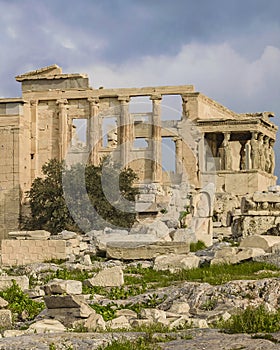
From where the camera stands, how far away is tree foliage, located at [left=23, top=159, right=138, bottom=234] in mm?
33719

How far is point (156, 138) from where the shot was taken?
41250mm

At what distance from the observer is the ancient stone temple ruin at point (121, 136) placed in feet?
134

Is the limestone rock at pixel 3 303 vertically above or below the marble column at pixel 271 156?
below

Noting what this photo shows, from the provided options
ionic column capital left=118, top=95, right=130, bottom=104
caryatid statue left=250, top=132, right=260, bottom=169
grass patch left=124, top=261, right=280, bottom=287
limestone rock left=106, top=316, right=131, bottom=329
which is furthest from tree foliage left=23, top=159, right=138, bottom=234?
limestone rock left=106, top=316, right=131, bottom=329

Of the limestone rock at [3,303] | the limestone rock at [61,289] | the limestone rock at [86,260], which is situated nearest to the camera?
the limestone rock at [61,289]

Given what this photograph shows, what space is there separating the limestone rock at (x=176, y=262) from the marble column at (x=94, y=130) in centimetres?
2304

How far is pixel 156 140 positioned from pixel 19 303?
27.4 metres

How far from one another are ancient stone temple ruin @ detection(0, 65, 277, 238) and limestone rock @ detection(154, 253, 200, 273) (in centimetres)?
2112

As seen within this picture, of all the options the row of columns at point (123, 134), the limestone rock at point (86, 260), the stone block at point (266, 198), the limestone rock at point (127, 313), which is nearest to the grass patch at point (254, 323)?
the limestone rock at point (127, 313)

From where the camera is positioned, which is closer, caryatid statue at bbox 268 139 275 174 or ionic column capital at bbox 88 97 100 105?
ionic column capital at bbox 88 97 100 105

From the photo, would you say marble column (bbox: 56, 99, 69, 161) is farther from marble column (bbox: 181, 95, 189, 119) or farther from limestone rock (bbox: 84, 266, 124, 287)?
limestone rock (bbox: 84, 266, 124, 287)

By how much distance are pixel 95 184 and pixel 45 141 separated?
7657mm

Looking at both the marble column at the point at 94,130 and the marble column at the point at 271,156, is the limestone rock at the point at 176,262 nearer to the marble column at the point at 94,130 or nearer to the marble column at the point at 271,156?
the marble column at the point at 94,130

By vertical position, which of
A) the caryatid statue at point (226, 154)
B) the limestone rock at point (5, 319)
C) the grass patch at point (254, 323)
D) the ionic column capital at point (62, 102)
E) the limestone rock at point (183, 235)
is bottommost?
the limestone rock at point (5, 319)
